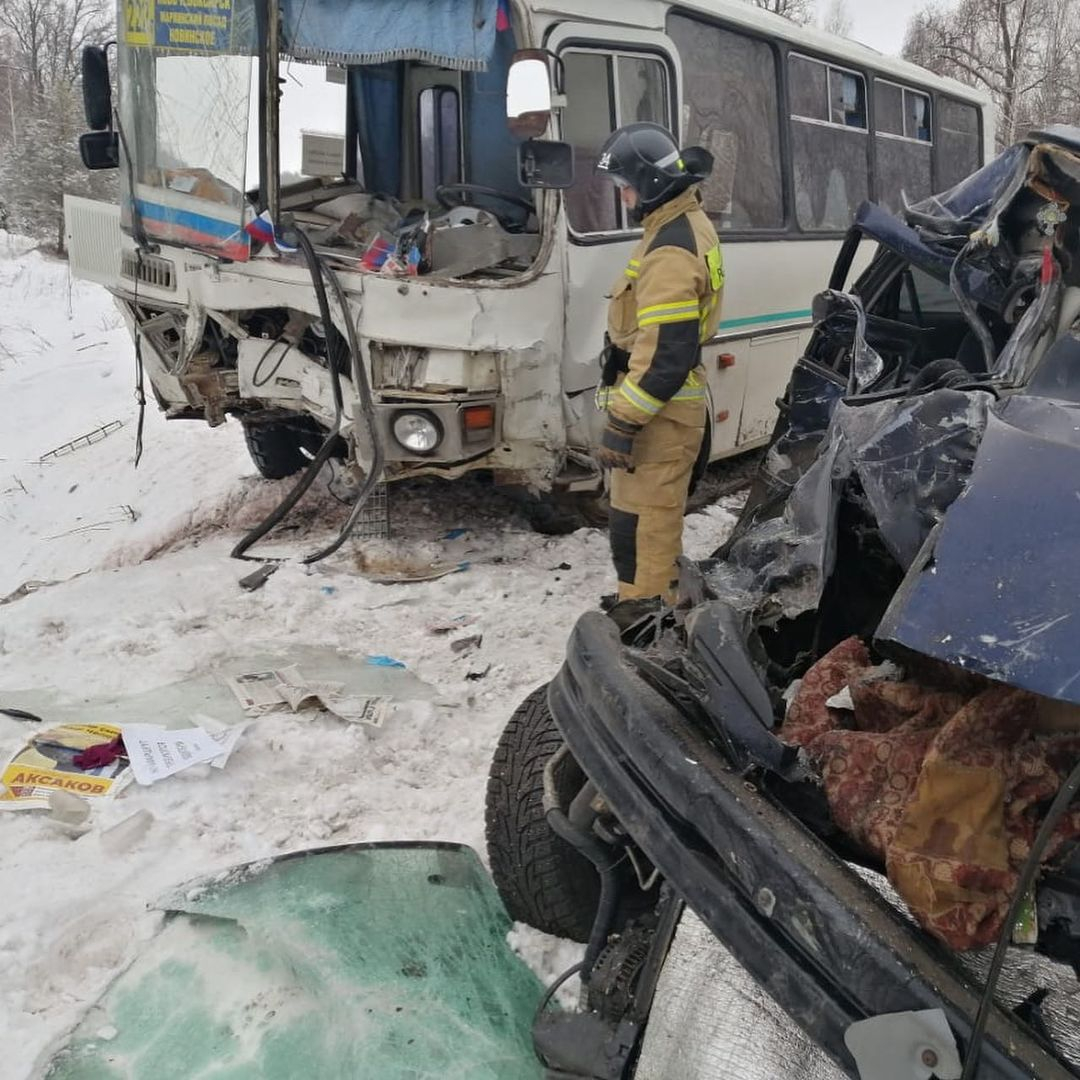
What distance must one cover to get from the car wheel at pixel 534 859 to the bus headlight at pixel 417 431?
2.00 metres

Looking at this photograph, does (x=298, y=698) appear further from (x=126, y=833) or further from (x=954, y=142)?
(x=954, y=142)

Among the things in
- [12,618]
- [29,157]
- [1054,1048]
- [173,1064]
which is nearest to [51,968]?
[173,1064]

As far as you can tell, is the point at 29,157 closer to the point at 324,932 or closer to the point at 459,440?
the point at 459,440

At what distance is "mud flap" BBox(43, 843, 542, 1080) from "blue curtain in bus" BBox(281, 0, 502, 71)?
303 cm

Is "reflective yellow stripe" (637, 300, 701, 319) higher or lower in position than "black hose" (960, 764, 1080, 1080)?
higher

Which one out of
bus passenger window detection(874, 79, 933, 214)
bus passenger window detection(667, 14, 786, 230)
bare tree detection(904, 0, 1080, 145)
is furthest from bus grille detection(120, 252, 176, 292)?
bare tree detection(904, 0, 1080, 145)

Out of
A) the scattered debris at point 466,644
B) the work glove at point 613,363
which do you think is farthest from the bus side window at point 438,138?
the scattered debris at point 466,644

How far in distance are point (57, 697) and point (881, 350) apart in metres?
3.27

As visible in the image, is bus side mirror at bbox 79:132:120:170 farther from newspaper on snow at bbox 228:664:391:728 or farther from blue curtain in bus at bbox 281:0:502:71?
newspaper on snow at bbox 228:664:391:728

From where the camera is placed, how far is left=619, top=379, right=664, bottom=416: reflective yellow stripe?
3672 mm

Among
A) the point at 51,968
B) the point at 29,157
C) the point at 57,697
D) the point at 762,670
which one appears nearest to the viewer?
the point at 762,670

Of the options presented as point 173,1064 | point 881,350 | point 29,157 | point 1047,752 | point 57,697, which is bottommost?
point 173,1064

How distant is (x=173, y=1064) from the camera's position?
2092mm

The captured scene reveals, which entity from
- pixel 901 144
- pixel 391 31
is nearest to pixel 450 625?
pixel 391 31
